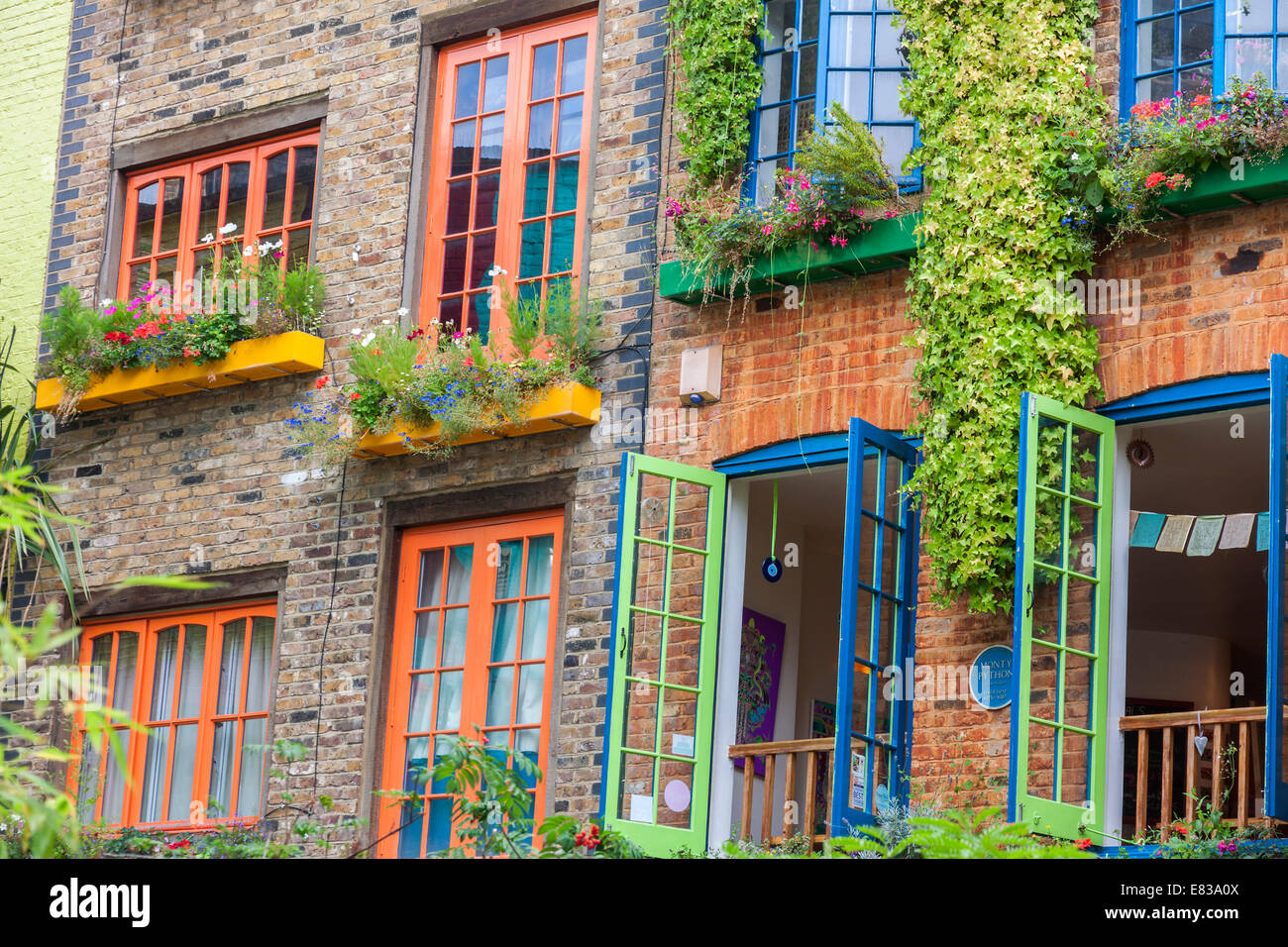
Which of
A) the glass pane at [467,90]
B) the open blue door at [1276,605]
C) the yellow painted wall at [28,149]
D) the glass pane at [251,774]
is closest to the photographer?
the open blue door at [1276,605]

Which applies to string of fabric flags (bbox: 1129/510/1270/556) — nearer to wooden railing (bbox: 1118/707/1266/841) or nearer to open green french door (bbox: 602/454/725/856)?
wooden railing (bbox: 1118/707/1266/841)

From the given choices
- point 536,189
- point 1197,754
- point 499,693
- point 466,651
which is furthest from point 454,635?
point 1197,754

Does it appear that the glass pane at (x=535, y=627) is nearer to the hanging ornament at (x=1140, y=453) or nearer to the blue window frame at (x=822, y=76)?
the blue window frame at (x=822, y=76)

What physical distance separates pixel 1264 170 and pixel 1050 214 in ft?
3.20

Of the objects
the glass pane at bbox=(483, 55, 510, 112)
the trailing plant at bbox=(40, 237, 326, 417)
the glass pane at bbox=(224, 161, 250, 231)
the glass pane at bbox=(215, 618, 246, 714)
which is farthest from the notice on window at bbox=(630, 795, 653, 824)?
the glass pane at bbox=(224, 161, 250, 231)

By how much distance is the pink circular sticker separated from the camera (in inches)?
344

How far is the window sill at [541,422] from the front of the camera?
30.8 ft

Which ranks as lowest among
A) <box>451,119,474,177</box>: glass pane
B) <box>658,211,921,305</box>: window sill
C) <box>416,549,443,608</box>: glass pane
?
<box>416,549,443,608</box>: glass pane

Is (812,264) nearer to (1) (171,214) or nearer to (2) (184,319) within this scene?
(2) (184,319)

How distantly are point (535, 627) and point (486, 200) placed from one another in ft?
8.48

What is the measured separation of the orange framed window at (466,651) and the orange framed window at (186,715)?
957 mm

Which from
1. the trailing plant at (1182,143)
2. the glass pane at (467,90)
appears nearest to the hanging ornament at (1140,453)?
the trailing plant at (1182,143)

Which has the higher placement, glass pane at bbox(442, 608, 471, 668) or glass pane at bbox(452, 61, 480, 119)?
glass pane at bbox(452, 61, 480, 119)
